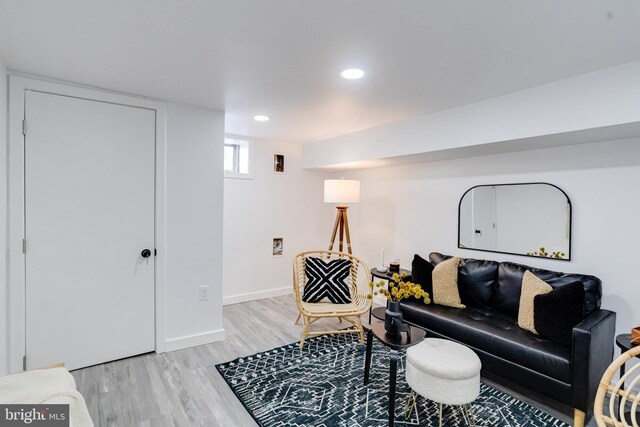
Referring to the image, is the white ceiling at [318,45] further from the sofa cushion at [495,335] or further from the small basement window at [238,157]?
the sofa cushion at [495,335]

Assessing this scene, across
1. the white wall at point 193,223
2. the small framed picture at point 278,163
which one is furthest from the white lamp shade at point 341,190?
the white wall at point 193,223

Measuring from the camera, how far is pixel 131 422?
209 centimetres

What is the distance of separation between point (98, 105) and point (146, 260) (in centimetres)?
135

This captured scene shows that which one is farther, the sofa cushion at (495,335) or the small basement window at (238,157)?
the small basement window at (238,157)

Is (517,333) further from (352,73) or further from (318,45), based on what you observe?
(318,45)

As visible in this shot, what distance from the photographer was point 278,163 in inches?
192

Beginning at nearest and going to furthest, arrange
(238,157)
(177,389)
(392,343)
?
(392,343) < (177,389) < (238,157)

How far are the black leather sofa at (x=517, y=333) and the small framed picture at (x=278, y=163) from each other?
262cm

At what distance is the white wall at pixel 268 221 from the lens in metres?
4.52

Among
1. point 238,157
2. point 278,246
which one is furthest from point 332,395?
point 238,157

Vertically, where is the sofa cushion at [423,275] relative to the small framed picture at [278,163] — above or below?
below

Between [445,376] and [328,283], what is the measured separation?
1784mm


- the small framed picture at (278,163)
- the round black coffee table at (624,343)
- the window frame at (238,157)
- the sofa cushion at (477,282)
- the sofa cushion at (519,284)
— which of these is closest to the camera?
the round black coffee table at (624,343)

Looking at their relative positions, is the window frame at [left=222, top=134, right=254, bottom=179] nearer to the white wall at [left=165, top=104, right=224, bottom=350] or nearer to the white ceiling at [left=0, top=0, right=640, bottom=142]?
the white wall at [left=165, top=104, right=224, bottom=350]
